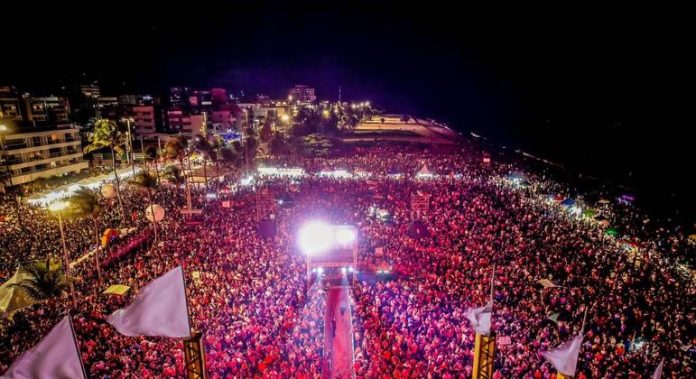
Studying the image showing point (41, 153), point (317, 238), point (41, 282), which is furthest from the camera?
point (41, 153)

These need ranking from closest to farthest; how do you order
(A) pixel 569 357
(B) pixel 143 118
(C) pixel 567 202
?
(A) pixel 569 357, (C) pixel 567 202, (B) pixel 143 118

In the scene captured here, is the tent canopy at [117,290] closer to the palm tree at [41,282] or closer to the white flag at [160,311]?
the palm tree at [41,282]

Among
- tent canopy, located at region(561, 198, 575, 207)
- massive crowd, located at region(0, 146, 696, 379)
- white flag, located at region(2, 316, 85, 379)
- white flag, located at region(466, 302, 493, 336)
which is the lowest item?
massive crowd, located at region(0, 146, 696, 379)

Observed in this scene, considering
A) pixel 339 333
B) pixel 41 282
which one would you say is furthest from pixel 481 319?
pixel 41 282

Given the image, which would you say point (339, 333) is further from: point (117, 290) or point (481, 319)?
point (117, 290)

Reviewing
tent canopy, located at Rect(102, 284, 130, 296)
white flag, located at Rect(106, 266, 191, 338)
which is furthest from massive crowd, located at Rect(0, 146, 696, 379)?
white flag, located at Rect(106, 266, 191, 338)

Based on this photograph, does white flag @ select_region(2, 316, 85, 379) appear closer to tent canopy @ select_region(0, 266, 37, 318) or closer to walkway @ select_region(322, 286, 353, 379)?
walkway @ select_region(322, 286, 353, 379)

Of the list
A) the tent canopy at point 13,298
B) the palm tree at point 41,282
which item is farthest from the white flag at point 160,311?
the palm tree at point 41,282
